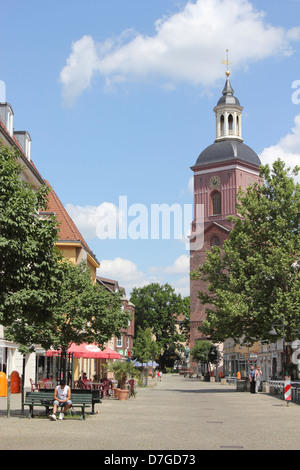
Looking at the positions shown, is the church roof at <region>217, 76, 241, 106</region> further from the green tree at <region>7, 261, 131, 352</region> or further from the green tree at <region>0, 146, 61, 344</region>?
the green tree at <region>0, 146, 61, 344</region>

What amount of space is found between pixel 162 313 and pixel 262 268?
85.4 meters

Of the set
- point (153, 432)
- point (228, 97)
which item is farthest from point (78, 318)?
point (228, 97)

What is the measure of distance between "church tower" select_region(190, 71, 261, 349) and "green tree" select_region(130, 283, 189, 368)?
16235 mm

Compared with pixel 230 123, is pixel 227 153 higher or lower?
lower

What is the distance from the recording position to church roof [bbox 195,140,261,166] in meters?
113

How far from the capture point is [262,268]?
4409 cm

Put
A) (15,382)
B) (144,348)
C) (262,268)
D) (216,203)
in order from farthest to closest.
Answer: (216,203), (144,348), (262,268), (15,382)

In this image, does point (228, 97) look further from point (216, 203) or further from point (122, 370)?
point (122, 370)

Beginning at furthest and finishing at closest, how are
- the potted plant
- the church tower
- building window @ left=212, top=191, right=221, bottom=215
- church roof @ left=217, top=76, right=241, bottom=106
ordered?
church roof @ left=217, top=76, right=241, bottom=106 → building window @ left=212, top=191, right=221, bottom=215 → the church tower → the potted plant

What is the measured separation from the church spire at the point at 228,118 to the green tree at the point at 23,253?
334ft

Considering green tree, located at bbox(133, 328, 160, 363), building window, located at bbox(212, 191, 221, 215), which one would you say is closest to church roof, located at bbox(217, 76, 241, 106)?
building window, located at bbox(212, 191, 221, 215)

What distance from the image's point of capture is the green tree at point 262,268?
43.6 m
